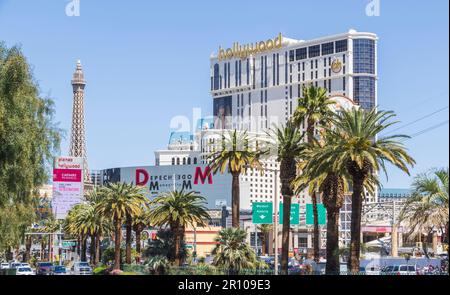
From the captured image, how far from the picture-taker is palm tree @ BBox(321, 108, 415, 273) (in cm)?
5109

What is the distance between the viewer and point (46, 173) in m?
58.0

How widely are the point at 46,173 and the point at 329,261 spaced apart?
2043cm

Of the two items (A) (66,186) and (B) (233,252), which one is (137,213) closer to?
(B) (233,252)

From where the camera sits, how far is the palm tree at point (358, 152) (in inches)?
2012

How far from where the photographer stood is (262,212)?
96.2 m

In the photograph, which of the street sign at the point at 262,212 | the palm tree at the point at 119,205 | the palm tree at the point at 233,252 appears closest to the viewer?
the palm tree at the point at 233,252

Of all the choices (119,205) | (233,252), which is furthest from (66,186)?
(233,252)

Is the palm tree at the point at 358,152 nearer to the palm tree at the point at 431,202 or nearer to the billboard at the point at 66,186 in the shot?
the palm tree at the point at 431,202

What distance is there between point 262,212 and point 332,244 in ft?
136

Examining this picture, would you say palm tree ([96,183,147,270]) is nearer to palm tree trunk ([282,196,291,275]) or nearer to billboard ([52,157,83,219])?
palm tree trunk ([282,196,291,275])

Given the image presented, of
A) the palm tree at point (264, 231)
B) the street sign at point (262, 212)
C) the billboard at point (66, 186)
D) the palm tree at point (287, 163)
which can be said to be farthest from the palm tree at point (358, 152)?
the palm tree at point (264, 231)

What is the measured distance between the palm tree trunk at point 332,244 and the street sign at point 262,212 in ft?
131
